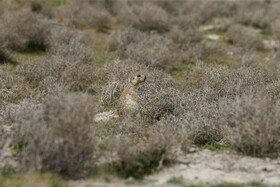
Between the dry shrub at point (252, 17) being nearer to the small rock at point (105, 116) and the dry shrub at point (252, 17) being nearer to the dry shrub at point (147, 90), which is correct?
the dry shrub at point (147, 90)

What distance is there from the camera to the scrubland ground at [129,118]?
454 cm

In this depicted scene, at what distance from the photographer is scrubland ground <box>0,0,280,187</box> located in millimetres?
4539

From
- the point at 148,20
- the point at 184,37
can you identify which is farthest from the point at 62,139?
the point at 148,20

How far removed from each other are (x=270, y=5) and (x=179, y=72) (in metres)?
12.5

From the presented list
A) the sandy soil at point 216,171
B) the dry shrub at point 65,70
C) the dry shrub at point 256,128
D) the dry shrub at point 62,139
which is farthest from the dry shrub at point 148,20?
the dry shrub at point 62,139

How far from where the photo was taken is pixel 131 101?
21.8 feet

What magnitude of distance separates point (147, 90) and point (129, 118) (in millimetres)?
1384

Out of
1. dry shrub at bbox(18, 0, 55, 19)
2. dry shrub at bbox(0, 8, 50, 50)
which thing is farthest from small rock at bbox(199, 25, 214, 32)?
dry shrub at bbox(0, 8, 50, 50)

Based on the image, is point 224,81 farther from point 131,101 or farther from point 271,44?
point 271,44

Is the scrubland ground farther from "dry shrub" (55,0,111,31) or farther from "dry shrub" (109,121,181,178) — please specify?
"dry shrub" (55,0,111,31)

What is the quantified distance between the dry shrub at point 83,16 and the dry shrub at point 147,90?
19.0ft

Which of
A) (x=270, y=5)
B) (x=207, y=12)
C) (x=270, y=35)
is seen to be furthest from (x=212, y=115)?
(x=270, y=5)

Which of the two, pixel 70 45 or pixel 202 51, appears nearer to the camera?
pixel 70 45

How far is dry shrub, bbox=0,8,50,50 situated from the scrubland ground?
34 millimetres
